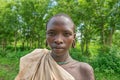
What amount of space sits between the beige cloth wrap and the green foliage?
8.25 metres

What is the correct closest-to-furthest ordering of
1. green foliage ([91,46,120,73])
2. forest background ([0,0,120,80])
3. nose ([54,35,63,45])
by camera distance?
nose ([54,35,63,45]) < green foliage ([91,46,120,73]) < forest background ([0,0,120,80])

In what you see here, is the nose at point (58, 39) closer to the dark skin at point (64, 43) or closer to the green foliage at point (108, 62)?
the dark skin at point (64, 43)

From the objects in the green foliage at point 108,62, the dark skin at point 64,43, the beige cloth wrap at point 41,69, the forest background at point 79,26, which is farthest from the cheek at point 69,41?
the green foliage at point 108,62

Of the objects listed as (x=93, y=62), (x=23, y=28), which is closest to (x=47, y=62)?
(x=93, y=62)

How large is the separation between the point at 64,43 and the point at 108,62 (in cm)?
882

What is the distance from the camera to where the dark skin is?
4.31 ft

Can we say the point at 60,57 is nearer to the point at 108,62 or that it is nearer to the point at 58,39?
the point at 58,39

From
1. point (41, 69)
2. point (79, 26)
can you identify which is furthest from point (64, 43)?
point (79, 26)

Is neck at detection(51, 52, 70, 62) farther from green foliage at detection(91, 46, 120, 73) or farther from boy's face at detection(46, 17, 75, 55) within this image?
green foliage at detection(91, 46, 120, 73)

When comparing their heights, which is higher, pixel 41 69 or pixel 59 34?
pixel 59 34

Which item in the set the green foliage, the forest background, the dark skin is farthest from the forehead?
the green foliage

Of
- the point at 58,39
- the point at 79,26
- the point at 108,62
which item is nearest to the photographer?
the point at 58,39

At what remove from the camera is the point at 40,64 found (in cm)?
140

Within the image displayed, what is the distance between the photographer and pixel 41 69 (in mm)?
1366
